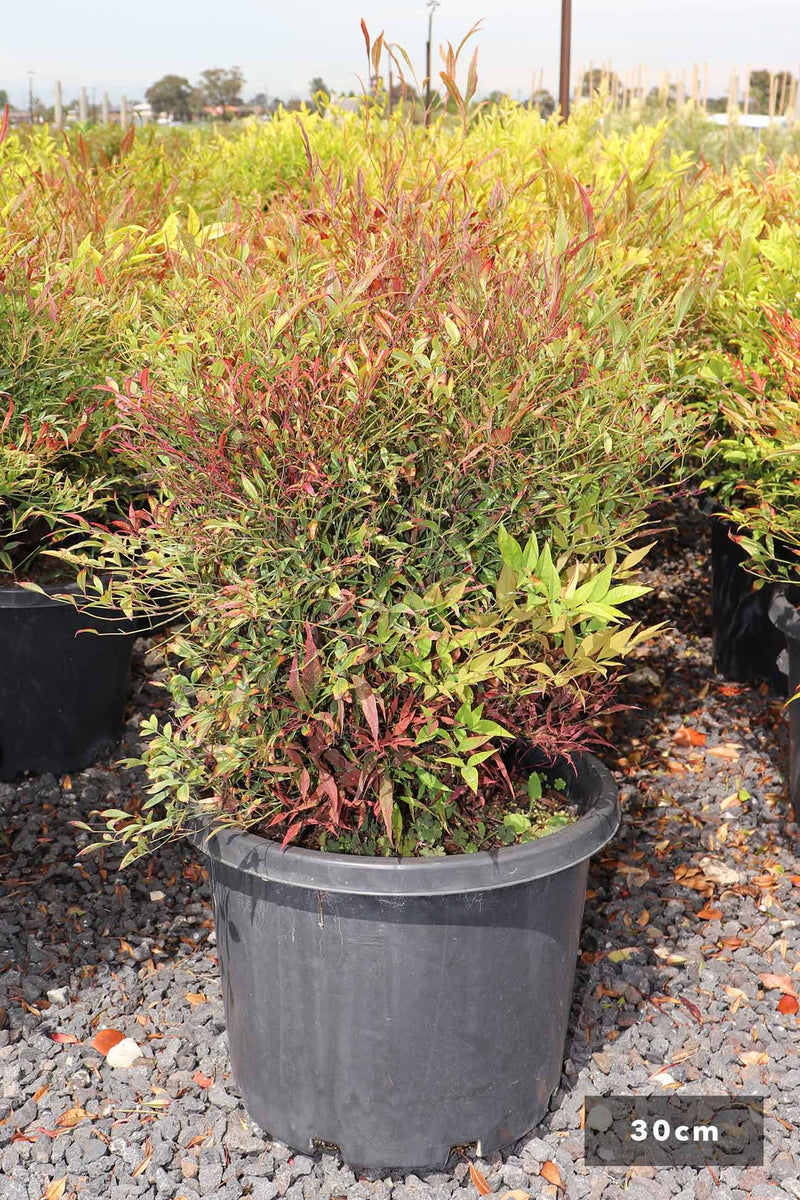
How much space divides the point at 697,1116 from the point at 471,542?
116cm

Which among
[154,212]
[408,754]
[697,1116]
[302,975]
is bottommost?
[697,1116]

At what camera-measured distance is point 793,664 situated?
2.82m

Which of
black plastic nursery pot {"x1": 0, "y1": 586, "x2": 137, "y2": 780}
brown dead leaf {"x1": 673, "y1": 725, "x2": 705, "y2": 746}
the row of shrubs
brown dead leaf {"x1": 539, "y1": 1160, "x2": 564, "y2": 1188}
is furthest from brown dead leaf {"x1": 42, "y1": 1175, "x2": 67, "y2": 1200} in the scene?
brown dead leaf {"x1": 673, "y1": 725, "x2": 705, "y2": 746}

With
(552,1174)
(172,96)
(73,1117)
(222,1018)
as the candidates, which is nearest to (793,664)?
(552,1174)

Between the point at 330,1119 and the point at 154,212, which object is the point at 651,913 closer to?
the point at 330,1119

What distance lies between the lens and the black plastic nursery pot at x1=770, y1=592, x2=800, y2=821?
8.96 feet

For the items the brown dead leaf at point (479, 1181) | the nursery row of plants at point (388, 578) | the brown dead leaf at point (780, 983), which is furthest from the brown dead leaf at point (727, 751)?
the brown dead leaf at point (479, 1181)

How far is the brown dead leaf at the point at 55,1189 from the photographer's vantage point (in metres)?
1.82

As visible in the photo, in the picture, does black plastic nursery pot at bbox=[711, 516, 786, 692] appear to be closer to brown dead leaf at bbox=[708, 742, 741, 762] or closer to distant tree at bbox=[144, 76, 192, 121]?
brown dead leaf at bbox=[708, 742, 741, 762]

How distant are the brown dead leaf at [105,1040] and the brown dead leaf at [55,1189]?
0.30 m

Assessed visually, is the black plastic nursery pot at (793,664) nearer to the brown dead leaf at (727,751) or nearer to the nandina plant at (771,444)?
the nandina plant at (771,444)

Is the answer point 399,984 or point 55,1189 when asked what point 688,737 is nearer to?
point 399,984

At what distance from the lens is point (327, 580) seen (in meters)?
1.68

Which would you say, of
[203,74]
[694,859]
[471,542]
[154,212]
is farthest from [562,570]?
[203,74]
